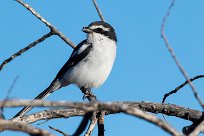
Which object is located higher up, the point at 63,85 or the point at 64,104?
the point at 63,85

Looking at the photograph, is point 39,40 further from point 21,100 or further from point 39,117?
point 21,100

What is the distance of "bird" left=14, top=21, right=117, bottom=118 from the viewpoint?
926cm

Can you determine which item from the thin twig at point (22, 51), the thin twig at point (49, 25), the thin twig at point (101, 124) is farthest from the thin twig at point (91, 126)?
the thin twig at point (49, 25)

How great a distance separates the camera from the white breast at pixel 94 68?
9.25 meters

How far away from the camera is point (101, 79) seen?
9320mm

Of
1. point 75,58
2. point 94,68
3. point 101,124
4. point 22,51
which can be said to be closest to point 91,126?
point 101,124

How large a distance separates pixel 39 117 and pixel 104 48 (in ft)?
14.1

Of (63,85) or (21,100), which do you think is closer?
(21,100)

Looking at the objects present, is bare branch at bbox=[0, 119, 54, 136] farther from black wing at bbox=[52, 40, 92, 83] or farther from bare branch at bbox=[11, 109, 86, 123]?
black wing at bbox=[52, 40, 92, 83]

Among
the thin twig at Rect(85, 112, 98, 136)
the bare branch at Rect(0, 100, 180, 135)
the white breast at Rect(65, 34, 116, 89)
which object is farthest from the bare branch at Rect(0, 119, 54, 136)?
the white breast at Rect(65, 34, 116, 89)

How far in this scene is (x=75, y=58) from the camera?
950cm

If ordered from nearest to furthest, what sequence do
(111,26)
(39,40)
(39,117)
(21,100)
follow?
(21,100), (39,117), (39,40), (111,26)

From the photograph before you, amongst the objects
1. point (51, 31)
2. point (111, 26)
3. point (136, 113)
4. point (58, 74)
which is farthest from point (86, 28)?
point (136, 113)

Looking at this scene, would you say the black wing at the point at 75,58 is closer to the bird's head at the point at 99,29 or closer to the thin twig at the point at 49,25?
the bird's head at the point at 99,29
